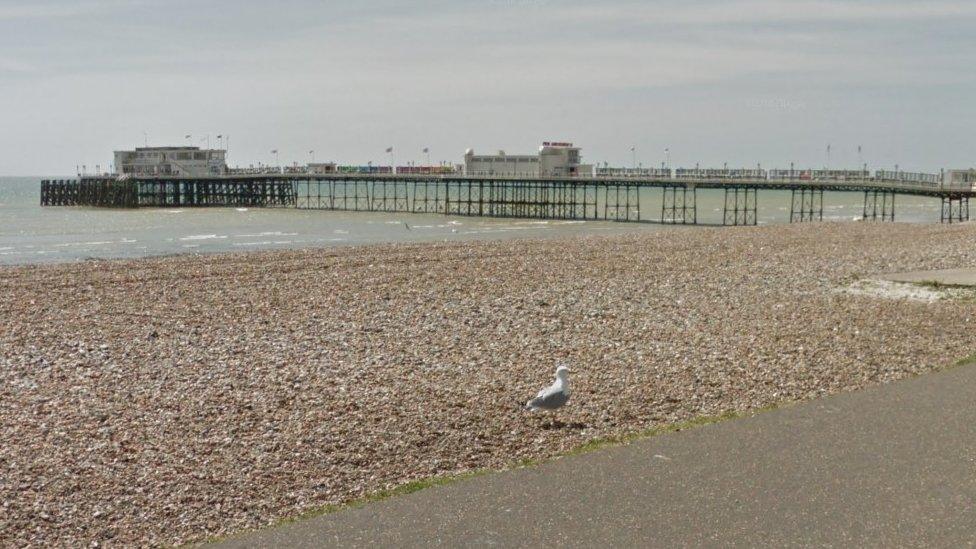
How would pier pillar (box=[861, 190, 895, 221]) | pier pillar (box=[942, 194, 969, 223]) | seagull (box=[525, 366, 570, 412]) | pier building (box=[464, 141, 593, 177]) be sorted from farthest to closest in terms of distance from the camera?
1. pier building (box=[464, 141, 593, 177])
2. pier pillar (box=[861, 190, 895, 221])
3. pier pillar (box=[942, 194, 969, 223])
4. seagull (box=[525, 366, 570, 412])

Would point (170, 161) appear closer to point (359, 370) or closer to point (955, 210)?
point (955, 210)

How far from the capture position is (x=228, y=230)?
56188 millimetres

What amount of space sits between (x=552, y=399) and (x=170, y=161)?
90.3 metres

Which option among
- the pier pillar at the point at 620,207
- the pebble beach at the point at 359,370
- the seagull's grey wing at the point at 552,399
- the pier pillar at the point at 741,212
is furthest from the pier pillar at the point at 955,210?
the seagull's grey wing at the point at 552,399

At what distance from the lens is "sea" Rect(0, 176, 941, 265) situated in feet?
139

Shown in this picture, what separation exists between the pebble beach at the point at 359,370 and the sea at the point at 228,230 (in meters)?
17.4

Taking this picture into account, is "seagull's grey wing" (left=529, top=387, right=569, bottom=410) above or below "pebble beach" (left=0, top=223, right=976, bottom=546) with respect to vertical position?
above

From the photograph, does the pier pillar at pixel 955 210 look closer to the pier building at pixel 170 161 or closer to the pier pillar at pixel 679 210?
the pier pillar at pixel 679 210

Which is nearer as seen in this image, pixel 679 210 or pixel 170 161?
pixel 679 210

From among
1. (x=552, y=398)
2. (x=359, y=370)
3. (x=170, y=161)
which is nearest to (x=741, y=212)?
(x=170, y=161)

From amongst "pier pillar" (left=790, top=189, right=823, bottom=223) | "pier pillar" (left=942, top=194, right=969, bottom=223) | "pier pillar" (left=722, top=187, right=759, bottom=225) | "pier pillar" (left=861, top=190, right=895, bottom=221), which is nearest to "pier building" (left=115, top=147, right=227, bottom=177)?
"pier pillar" (left=722, top=187, right=759, bottom=225)

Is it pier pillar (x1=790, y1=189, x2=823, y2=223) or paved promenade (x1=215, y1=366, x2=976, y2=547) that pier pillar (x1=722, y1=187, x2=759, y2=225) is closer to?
pier pillar (x1=790, y1=189, x2=823, y2=223)

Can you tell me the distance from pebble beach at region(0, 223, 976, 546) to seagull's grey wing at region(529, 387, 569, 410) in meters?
0.18

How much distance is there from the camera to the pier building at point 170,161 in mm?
93812
